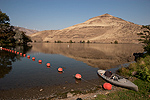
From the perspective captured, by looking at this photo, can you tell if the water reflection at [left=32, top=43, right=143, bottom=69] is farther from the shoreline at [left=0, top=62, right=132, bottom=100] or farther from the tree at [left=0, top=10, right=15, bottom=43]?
the tree at [left=0, top=10, right=15, bottom=43]

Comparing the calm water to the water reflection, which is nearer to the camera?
the calm water

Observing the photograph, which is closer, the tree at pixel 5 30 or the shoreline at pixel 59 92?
the shoreline at pixel 59 92

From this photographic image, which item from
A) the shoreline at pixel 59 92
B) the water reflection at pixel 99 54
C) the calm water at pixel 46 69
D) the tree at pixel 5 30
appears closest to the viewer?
the shoreline at pixel 59 92

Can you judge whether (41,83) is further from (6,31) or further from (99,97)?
(6,31)

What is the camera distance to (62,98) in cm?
1113

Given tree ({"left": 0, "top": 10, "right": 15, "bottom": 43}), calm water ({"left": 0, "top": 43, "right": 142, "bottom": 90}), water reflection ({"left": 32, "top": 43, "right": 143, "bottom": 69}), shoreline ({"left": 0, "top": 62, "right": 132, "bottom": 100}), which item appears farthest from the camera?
tree ({"left": 0, "top": 10, "right": 15, "bottom": 43})

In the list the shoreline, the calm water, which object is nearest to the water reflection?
the calm water

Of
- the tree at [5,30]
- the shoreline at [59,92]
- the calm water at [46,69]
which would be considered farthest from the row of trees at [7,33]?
the shoreline at [59,92]

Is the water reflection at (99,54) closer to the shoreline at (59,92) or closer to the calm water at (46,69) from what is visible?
the calm water at (46,69)

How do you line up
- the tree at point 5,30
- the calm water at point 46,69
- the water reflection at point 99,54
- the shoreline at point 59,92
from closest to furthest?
the shoreline at point 59,92 < the calm water at point 46,69 < the water reflection at point 99,54 < the tree at point 5,30

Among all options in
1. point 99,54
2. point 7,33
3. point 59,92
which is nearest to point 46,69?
point 59,92

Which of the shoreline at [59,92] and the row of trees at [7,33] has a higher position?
the row of trees at [7,33]

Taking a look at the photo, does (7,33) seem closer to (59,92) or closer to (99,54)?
(99,54)

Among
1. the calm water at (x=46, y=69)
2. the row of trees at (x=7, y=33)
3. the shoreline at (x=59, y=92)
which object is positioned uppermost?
the row of trees at (x=7, y=33)
